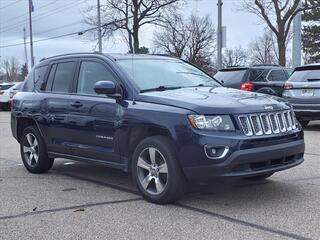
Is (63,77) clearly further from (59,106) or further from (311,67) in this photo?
(311,67)

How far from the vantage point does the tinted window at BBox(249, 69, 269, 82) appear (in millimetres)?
14852

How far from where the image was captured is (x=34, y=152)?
27.0 feet

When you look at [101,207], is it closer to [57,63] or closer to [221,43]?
[57,63]

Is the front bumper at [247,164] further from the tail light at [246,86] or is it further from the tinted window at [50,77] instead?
the tail light at [246,86]

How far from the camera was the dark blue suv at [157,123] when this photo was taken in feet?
18.5

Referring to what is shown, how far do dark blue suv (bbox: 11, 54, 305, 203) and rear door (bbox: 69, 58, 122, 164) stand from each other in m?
0.01

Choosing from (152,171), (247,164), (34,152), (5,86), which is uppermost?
(247,164)

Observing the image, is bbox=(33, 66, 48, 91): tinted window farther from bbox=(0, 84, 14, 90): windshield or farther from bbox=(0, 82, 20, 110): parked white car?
bbox=(0, 84, 14, 90): windshield

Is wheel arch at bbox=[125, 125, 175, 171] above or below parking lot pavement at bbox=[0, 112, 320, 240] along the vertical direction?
above

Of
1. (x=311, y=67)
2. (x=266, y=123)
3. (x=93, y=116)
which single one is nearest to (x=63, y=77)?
(x=93, y=116)

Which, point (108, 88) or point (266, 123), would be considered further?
point (108, 88)

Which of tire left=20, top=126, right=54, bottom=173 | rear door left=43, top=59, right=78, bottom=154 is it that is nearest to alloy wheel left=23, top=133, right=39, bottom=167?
tire left=20, top=126, right=54, bottom=173

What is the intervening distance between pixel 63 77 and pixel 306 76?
738 cm

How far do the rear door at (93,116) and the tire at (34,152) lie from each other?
0.99 metres
